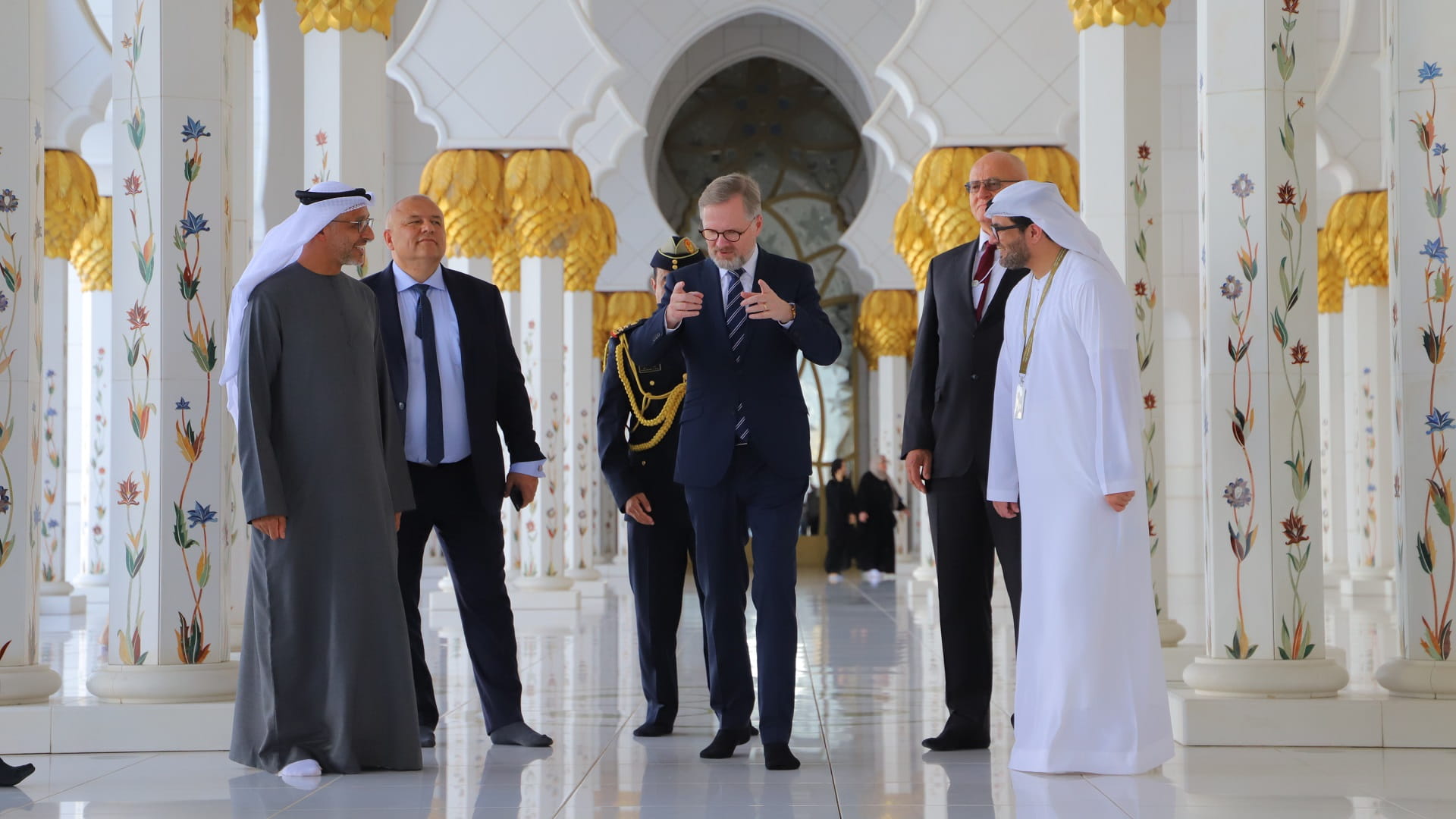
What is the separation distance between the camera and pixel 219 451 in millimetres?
4465

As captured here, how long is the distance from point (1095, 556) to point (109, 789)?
237 cm

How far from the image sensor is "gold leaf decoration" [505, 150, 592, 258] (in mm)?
9484

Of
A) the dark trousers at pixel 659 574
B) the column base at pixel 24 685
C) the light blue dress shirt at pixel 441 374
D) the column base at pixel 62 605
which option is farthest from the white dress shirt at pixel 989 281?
the column base at pixel 62 605

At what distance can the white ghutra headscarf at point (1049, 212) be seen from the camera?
3750 mm

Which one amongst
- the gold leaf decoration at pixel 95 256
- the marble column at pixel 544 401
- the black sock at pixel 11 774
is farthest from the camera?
the gold leaf decoration at pixel 95 256

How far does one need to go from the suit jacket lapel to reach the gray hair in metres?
1.04

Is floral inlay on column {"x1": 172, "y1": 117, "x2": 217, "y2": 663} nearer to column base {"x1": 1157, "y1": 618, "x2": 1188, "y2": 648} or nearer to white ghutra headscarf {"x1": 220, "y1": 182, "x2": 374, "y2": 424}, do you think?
white ghutra headscarf {"x1": 220, "y1": 182, "x2": 374, "y2": 424}

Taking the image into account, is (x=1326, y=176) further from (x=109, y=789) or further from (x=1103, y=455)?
(x=109, y=789)

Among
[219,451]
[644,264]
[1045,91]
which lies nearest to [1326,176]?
[1045,91]

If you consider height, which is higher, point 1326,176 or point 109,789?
point 1326,176

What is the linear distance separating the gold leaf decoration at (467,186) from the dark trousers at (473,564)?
5.20 meters

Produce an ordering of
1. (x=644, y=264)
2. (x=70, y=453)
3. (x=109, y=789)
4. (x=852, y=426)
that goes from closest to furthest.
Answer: (x=109, y=789) → (x=70, y=453) → (x=644, y=264) → (x=852, y=426)

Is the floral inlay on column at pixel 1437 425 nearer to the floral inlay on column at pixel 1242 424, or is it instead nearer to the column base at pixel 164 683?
the floral inlay on column at pixel 1242 424

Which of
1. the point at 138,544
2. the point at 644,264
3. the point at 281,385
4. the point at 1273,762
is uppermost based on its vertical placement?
the point at 644,264
